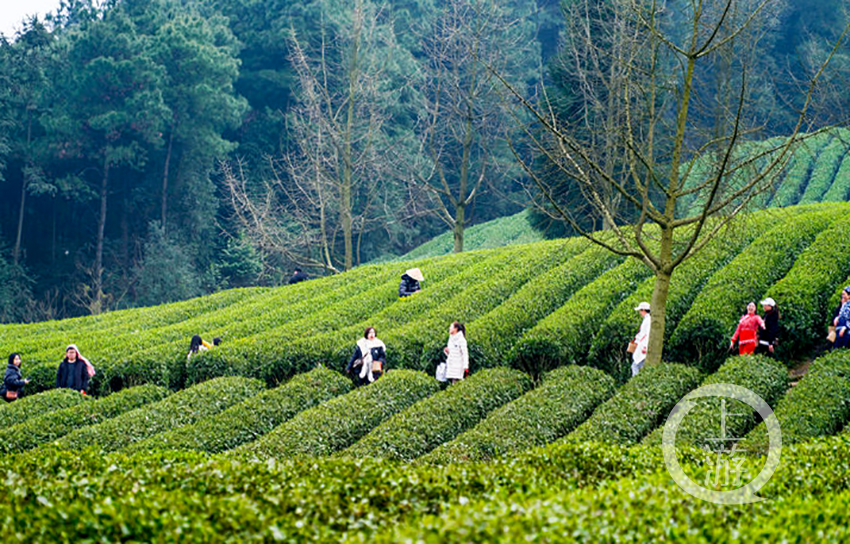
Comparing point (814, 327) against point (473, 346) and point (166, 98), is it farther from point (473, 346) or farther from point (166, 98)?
point (166, 98)

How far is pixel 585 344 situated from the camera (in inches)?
669

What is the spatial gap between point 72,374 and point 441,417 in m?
9.07

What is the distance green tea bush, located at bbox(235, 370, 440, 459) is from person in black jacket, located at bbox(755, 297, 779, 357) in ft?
19.9

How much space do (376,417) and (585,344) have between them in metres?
5.25

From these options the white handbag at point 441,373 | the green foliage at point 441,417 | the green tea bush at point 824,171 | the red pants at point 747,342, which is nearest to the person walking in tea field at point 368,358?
the white handbag at point 441,373

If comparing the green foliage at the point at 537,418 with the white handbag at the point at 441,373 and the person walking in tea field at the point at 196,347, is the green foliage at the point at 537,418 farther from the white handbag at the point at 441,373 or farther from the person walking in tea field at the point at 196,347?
the person walking in tea field at the point at 196,347

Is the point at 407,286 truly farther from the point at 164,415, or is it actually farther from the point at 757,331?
the point at 757,331

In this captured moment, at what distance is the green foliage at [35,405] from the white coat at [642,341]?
11150 mm

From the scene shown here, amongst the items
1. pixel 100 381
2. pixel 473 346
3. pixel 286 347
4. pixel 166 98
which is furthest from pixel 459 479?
pixel 166 98

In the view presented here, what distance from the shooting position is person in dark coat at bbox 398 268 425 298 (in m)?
22.4

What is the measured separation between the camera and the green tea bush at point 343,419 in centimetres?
1244

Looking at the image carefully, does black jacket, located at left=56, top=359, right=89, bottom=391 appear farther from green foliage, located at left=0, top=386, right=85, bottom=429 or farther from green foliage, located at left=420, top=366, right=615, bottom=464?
green foliage, located at left=420, top=366, right=615, bottom=464

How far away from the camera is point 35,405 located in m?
16.1

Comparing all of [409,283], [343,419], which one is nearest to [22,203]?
[409,283]
